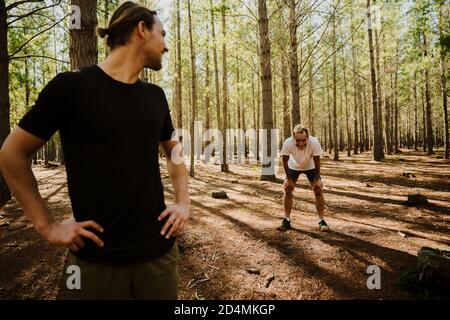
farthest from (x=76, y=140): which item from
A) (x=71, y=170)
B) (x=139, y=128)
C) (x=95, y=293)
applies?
(x=95, y=293)

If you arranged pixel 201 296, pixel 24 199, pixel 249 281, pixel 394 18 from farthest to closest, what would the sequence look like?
A: 1. pixel 394 18
2. pixel 249 281
3. pixel 201 296
4. pixel 24 199

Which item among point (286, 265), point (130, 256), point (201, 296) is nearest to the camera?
point (130, 256)

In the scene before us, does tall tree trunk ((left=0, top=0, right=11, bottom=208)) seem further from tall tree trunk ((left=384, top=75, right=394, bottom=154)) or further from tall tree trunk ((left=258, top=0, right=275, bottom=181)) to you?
tall tree trunk ((left=384, top=75, right=394, bottom=154))

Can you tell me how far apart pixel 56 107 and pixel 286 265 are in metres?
3.81

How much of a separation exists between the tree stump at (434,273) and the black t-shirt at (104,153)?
3468mm

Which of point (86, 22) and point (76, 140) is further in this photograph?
point (86, 22)

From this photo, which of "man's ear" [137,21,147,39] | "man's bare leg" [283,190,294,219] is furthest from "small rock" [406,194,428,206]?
"man's ear" [137,21,147,39]

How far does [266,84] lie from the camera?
1238 cm

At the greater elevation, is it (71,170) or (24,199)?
(71,170)

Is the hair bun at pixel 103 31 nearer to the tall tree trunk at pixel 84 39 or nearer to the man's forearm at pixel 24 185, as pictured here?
the man's forearm at pixel 24 185

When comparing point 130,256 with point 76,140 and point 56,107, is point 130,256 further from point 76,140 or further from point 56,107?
point 56,107

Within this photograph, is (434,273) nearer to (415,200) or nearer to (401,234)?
(401,234)

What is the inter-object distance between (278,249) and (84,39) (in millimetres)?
4028

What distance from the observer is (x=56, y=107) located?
Answer: 4.72ft
